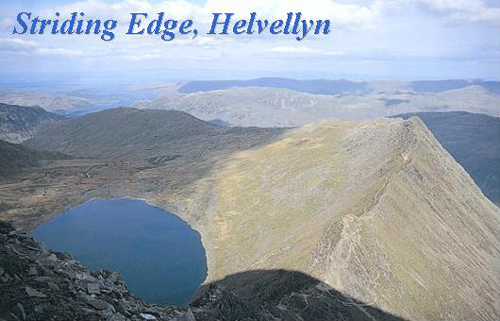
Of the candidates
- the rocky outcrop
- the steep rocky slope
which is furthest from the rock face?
the rocky outcrop

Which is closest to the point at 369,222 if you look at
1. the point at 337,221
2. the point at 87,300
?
the point at 337,221

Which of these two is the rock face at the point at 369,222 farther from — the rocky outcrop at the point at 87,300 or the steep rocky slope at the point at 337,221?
the rocky outcrop at the point at 87,300

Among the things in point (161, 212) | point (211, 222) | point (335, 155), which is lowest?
point (161, 212)

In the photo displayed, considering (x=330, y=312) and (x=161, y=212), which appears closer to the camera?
(x=330, y=312)

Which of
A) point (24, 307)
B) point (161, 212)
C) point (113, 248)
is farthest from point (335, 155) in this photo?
point (24, 307)

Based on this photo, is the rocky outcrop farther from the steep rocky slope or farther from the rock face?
the rock face

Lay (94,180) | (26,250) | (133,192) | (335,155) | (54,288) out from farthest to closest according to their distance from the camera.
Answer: (94,180), (133,192), (335,155), (26,250), (54,288)

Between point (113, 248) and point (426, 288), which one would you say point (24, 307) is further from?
point (113, 248)

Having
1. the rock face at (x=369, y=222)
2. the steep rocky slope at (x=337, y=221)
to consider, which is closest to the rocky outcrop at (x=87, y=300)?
the steep rocky slope at (x=337, y=221)
